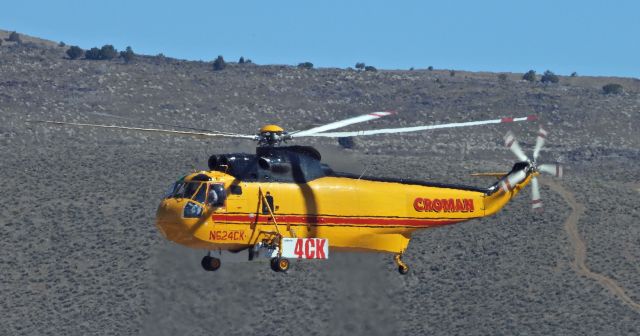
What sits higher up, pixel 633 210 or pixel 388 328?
pixel 633 210

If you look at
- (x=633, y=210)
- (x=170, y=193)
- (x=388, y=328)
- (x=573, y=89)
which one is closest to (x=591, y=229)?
(x=633, y=210)

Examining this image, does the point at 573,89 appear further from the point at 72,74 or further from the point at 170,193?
the point at 170,193

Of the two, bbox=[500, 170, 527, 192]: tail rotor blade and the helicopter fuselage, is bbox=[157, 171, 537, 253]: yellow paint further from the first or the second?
bbox=[500, 170, 527, 192]: tail rotor blade

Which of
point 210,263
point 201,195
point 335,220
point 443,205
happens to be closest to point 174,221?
point 201,195

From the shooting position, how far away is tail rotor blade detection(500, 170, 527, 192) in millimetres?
60031

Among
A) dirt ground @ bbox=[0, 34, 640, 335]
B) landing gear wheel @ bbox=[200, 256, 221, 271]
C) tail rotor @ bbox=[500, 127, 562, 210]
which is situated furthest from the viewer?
dirt ground @ bbox=[0, 34, 640, 335]

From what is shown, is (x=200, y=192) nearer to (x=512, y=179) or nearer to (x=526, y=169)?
(x=512, y=179)

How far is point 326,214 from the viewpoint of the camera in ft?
180

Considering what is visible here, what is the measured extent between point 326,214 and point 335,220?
0.46 meters

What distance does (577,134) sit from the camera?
164 metres

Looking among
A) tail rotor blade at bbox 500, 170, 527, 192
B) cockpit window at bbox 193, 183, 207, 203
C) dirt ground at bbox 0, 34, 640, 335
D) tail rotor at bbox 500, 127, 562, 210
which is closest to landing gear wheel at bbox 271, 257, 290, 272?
cockpit window at bbox 193, 183, 207, 203

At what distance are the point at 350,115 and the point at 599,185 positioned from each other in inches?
2042

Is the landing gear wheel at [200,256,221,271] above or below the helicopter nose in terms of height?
below

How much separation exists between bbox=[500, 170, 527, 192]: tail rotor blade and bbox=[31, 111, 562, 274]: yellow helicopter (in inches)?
84.7
